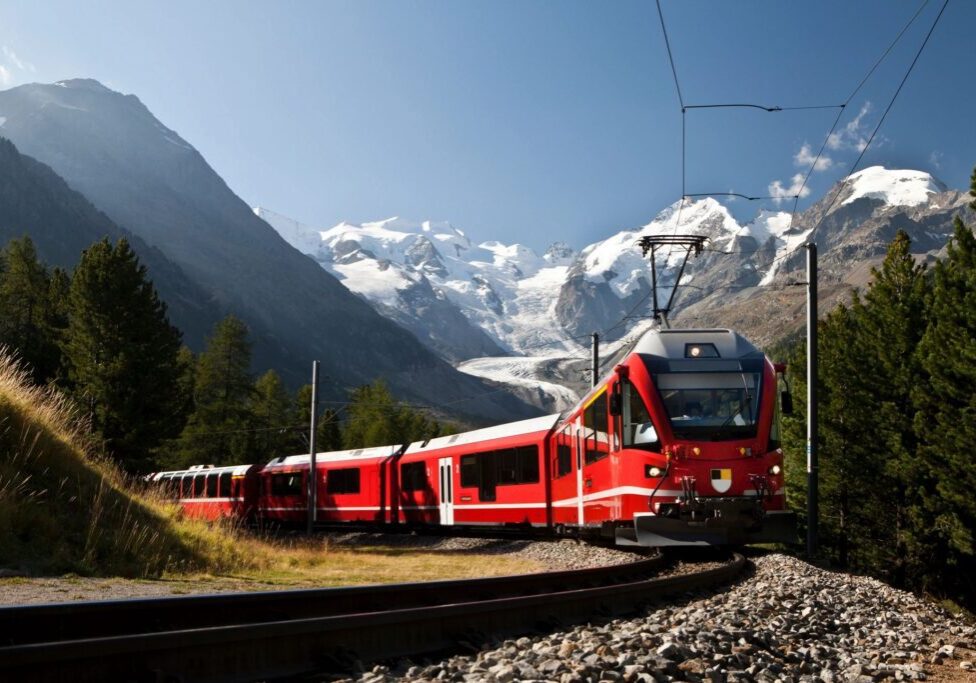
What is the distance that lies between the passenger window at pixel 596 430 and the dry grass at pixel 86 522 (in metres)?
3.77

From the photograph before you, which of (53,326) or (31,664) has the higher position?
(53,326)

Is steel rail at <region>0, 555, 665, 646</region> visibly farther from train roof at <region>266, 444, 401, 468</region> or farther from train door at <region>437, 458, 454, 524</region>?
train roof at <region>266, 444, 401, 468</region>

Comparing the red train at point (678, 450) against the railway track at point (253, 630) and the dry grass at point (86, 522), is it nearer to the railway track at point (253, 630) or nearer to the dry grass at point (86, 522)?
the dry grass at point (86, 522)

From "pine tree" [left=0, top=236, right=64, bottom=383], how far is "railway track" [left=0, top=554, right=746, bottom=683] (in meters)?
42.9

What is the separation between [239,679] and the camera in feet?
15.6

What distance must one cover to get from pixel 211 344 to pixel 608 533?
56.4 metres

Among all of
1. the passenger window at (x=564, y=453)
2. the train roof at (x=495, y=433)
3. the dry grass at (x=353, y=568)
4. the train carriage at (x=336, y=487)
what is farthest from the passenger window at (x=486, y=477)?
the train carriage at (x=336, y=487)

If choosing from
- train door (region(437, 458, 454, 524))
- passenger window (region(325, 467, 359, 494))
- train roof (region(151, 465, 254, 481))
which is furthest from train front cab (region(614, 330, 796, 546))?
train roof (region(151, 465, 254, 481))

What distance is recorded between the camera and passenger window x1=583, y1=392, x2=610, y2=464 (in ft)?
52.6

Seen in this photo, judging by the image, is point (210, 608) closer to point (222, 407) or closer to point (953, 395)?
point (953, 395)

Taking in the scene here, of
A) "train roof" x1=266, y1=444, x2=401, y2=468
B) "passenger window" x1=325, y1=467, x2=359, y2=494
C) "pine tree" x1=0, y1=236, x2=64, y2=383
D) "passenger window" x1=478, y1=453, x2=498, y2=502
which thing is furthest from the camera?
"pine tree" x1=0, y1=236, x2=64, y2=383

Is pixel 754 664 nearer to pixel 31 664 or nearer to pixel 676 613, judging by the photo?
pixel 676 613

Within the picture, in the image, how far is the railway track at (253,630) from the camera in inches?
168

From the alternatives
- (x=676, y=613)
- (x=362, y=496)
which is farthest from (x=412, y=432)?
(x=676, y=613)
